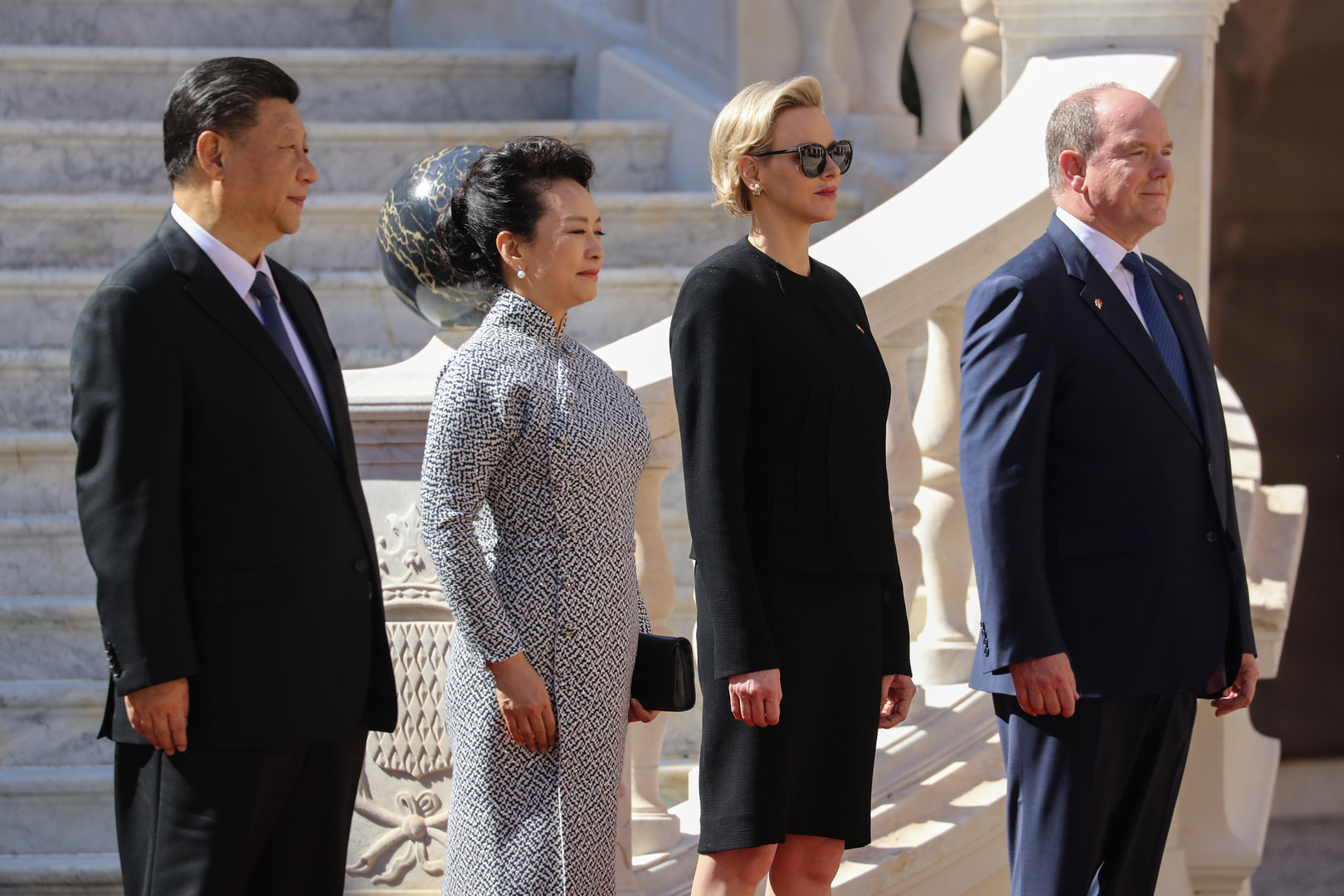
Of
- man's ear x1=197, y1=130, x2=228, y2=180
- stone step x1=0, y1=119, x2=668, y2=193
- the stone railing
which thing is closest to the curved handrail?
the stone railing

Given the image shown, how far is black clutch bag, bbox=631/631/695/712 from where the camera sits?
2.45 metres

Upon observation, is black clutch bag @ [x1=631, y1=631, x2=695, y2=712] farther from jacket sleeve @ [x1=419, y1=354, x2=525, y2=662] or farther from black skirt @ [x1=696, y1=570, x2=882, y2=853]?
jacket sleeve @ [x1=419, y1=354, x2=525, y2=662]

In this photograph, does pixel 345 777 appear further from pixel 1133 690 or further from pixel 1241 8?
pixel 1241 8

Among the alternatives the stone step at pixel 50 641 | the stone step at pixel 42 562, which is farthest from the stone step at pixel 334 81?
the stone step at pixel 50 641

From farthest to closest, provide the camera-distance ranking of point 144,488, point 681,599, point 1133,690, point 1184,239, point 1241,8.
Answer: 1. point 1241,8
2. point 681,599
3. point 1184,239
4. point 1133,690
5. point 144,488

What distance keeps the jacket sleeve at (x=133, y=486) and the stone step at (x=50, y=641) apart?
77.7 inches

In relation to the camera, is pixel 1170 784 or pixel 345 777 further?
pixel 1170 784

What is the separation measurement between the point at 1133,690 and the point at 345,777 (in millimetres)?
1206

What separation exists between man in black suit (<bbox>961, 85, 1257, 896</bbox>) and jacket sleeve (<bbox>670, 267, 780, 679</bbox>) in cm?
40

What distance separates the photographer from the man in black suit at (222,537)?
2082 millimetres

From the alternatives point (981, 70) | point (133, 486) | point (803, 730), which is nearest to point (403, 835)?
point (803, 730)

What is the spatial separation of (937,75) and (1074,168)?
3.00 meters

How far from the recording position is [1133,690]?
2521 mm

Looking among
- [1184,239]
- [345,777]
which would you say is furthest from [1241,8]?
[345,777]
